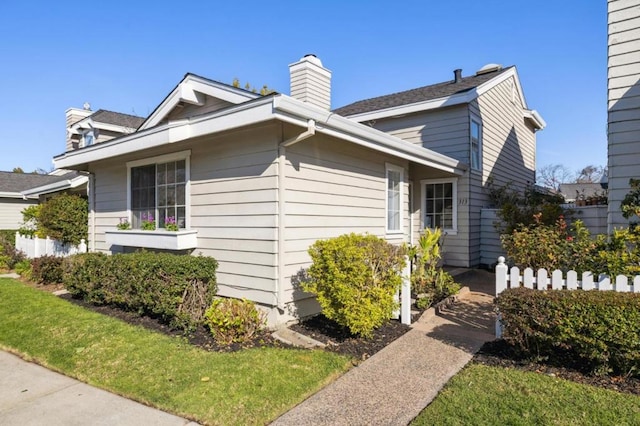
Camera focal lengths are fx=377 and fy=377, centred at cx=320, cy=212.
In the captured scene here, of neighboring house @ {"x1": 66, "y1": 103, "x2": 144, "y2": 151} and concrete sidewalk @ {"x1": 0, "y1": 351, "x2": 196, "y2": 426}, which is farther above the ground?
neighboring house @ {"x1": 66, "y1": 103, "x2": 144, "y2": 151}

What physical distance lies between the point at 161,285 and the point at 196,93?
3592 mm

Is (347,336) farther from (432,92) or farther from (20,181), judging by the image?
(20,181)

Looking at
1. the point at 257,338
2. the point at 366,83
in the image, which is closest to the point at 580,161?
the point at 366,83

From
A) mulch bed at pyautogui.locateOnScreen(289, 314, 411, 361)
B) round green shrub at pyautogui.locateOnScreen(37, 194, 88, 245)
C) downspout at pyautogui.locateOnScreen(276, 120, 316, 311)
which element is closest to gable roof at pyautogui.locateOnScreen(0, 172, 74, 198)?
round green shrub at pyautogui.locateOnScreen(37, 194, 88, 245)

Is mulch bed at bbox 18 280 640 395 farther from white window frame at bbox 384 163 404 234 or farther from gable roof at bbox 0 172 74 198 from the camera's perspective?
gable roof at bbox 0 172 74 198

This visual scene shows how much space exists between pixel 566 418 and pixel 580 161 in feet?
123

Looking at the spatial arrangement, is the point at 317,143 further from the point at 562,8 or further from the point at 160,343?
the point at 562,8

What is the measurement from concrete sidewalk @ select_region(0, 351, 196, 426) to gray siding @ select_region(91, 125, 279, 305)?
231 centimetres

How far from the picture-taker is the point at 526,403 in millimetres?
3230

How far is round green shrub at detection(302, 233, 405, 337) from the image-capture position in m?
4.71

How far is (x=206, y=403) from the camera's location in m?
3.36

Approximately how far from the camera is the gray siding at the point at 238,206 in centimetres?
542

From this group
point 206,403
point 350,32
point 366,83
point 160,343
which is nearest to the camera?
point 206,403

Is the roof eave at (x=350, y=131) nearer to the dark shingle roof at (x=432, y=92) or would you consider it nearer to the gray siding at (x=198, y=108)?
the gray siding at (x=198, y=108)
